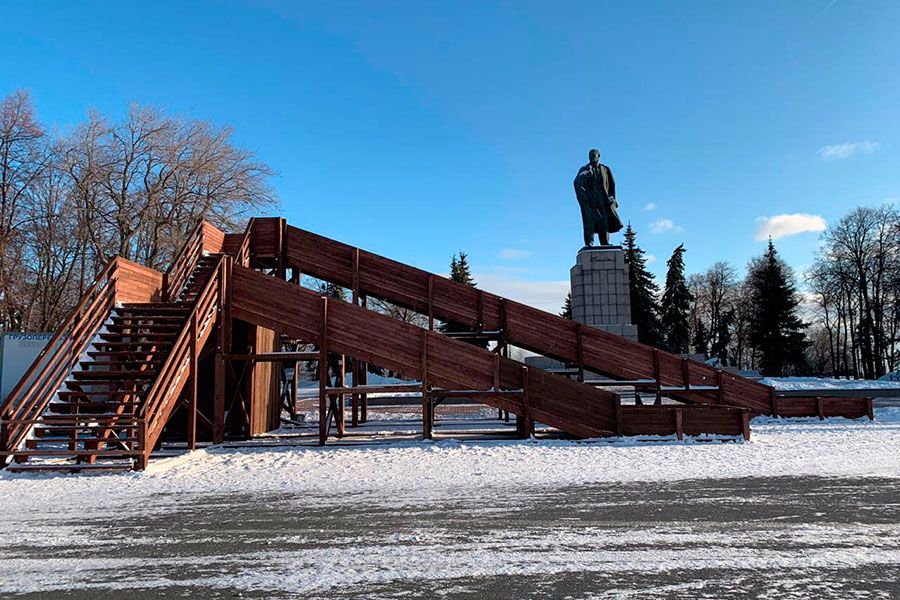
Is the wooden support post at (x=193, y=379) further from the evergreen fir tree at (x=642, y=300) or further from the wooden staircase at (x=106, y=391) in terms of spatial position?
the evergreen fir tree at (x=642, y=300)

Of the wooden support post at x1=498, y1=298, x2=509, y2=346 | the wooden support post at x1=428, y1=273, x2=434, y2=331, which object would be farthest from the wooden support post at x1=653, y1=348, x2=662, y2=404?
the wooden support post at x1=428, y1=273, x2=434, y2=331

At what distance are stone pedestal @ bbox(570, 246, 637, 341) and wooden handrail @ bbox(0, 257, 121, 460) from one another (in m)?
18.0

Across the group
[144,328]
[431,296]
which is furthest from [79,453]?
[431,296]

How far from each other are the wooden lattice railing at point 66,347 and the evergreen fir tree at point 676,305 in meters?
54.0

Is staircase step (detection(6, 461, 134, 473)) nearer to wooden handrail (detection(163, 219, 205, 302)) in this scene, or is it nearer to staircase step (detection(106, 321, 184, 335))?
staircase step (detection(106, 321, 184, 335))

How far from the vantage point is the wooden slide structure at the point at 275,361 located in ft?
36.7

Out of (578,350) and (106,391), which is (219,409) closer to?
(106,391)

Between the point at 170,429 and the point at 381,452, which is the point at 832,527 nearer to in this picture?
the point at 381,452

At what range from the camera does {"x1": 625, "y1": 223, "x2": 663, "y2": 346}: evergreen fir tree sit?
52.6m

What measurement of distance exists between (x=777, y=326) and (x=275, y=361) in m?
49.4

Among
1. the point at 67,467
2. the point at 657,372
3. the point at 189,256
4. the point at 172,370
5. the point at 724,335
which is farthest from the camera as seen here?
the point at 724,335

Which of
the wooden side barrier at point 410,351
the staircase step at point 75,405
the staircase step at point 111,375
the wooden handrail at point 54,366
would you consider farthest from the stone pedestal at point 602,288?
the staircase step at point 75,405

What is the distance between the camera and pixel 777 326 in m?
51.0

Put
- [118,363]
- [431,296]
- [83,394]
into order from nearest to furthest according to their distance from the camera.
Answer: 1. [83,394]
2. [118,363]
3. [431,296]
